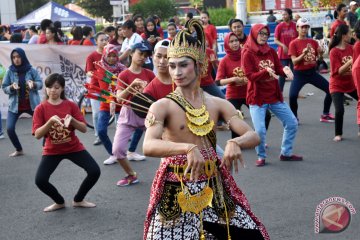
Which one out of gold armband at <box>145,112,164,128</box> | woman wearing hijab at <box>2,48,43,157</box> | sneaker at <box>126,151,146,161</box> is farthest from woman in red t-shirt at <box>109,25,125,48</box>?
gold armband at <box>145,112,164,128</box>

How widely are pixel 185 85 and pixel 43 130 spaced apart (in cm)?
317

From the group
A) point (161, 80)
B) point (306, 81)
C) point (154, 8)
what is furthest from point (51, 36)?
point (154, 8)

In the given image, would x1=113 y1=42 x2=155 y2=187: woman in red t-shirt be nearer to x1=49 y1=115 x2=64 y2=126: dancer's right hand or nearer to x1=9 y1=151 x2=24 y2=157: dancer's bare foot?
x1=49 y1=115 x2=64 y2=126: dancer's right hand

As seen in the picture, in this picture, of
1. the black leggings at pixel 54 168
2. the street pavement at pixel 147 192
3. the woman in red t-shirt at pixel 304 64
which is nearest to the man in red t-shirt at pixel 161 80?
the black leggings at pixel 54 168

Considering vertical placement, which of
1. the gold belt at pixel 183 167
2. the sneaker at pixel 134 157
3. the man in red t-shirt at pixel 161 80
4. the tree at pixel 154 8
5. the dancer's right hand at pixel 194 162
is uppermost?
the tree at pixel 154 8

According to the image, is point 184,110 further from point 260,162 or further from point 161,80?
point 260,162

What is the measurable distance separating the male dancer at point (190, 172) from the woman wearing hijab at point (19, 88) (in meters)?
6.32

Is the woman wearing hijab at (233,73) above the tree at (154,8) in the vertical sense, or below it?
below

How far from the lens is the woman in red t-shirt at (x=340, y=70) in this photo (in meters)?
9.83

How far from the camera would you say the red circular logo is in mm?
3838

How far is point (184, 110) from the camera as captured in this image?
400cm

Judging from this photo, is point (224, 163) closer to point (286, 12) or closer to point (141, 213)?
point (141, 213)

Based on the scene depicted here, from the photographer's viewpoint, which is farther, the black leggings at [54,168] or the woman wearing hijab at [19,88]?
the woman wearing hijab at [19,88]

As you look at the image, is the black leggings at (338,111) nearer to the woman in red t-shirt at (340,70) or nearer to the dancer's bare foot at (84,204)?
the woman in red t-shirt at (340,70)
